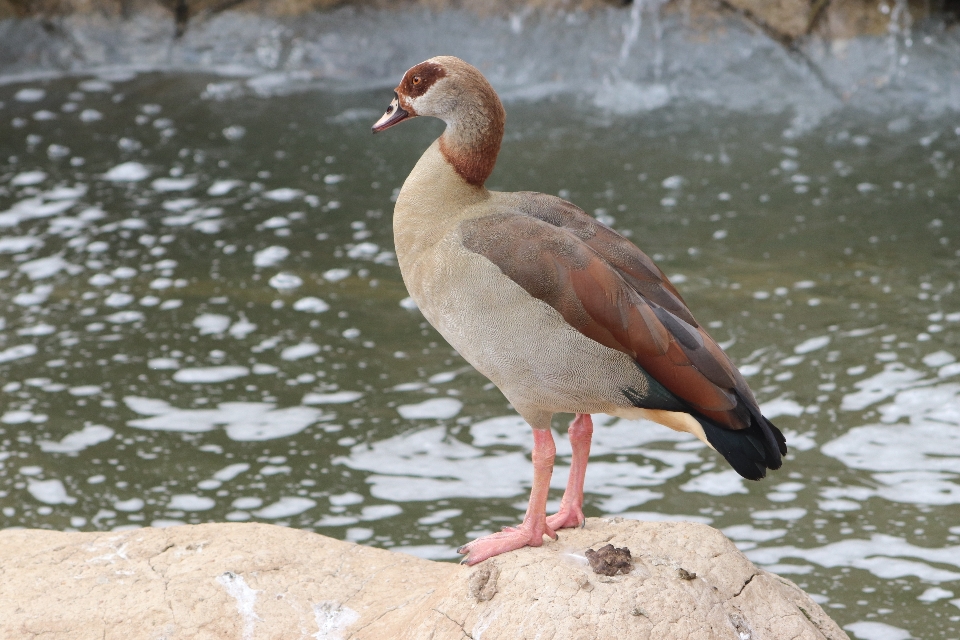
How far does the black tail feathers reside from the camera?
11.2 feet

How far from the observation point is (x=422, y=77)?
3662 millimetres

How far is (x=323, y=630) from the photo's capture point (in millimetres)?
3623

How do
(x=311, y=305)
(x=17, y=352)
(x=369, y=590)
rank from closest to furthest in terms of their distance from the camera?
(x=369, y=590) → (x=17, y=352) → (x=311, y=305)

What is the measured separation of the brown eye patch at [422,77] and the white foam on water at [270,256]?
4.26m

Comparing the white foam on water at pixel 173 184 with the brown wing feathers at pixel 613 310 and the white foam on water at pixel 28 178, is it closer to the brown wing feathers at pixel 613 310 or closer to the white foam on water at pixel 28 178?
the white foam on water at pixel 28 178

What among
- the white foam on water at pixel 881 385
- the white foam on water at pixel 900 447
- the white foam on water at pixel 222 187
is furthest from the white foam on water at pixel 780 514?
the white foam on water at pixel 222 187

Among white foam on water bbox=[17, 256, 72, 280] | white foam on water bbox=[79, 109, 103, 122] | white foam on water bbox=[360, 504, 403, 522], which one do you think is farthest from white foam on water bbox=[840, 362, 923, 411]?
white foam on water bbox=[79, 109, 103, 122]

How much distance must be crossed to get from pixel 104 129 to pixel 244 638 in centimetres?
765

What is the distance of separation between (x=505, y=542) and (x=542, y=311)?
75 centimetres

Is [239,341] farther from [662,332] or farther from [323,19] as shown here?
[323,19]

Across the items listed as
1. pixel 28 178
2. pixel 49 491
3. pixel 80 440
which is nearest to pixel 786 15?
pixel 28 178

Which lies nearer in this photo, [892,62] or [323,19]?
[892,62]

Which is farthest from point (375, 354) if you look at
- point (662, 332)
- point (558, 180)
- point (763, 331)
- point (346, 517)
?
point (662, 332)

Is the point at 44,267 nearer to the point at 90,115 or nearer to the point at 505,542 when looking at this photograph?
the point at 90,115
